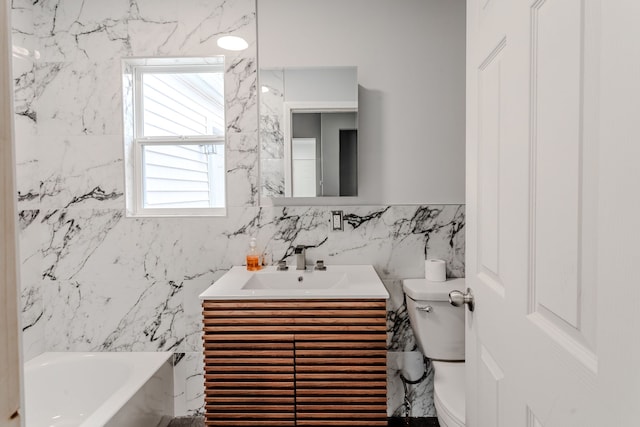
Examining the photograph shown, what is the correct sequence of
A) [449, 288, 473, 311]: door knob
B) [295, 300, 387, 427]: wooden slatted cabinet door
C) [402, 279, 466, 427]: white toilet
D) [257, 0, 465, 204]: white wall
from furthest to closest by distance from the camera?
[257, 0, 465, 204]: white wall < [402, 279, 466, 427]: white toilet < [295, 300, 387, 427]: wooden slatted cabinet door < [449, 288, 473, 311]: door knob

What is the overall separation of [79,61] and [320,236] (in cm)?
165

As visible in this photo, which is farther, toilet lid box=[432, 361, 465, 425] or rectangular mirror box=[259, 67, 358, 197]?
rectangular mirror box=[259, 67, 358, 197]

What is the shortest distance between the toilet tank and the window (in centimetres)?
121

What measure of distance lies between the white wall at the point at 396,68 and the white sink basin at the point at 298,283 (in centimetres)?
47

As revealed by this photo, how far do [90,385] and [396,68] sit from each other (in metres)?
A: 2.36

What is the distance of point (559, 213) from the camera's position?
562mm

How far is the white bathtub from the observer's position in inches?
71.1

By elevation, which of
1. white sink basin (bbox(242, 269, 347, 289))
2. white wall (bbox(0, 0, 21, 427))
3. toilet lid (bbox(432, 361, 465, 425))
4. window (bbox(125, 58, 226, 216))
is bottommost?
toilet lid (bbox(432, 361, 465, 425))

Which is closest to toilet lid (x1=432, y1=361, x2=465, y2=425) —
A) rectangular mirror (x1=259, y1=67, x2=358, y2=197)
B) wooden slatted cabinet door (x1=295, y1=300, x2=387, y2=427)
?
wooden slatted cabinet door (x1=295, y1=300, x2=387, y2=427)

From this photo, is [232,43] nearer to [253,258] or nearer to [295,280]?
[253,258]

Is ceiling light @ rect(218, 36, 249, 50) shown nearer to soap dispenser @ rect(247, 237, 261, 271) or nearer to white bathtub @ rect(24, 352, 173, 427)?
soap dispenser @ rect(247, 237, 261, 271)

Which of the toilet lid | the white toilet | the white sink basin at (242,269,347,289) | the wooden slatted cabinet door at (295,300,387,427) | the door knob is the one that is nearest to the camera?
the door knob

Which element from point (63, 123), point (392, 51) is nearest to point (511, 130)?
point (392, 51)

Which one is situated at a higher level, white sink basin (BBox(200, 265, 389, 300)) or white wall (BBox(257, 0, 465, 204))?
white wall (BBox(257, 0, 465, 204))
